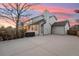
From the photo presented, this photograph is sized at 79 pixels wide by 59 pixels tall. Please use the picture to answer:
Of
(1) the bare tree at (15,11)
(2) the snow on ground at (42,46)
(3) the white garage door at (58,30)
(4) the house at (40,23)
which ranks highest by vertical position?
(1) the bare tree at (15,11)

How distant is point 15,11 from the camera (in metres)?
2.04

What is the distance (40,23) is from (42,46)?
0.40 meters

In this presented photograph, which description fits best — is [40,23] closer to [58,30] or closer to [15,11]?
[58,30]

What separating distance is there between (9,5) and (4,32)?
17.6 inches

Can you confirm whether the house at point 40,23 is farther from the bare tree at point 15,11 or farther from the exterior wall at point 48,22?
the bare tree at point 15,11

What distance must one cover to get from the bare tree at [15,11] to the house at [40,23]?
0.18 metres

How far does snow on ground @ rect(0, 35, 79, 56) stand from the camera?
1.88m

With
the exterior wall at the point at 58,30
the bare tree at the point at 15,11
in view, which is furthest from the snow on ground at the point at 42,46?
the bare tree at the point at 15,11

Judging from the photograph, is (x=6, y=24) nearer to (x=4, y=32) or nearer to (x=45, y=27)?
(x=4, y=32)

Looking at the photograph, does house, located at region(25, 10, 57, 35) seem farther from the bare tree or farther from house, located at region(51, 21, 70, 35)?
the bare tree

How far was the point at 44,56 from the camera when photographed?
186cm

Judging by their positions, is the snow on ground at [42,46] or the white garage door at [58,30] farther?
the white garage door at [58,30]

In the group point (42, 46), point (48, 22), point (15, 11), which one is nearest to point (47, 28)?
point (48, 22)

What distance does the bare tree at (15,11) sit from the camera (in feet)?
6.56
